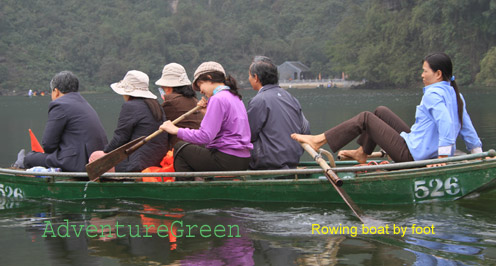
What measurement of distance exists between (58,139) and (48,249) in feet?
6.86

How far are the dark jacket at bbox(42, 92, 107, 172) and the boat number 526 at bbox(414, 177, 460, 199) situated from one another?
12.4 feet

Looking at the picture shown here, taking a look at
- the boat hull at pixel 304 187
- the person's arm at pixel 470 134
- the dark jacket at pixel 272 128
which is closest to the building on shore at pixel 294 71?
the boat hull at pixel 304 187

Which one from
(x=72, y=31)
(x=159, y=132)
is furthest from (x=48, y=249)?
(x=72, y=31)

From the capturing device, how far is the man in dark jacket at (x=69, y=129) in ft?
26.0

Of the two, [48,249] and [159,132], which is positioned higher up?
[159,132]

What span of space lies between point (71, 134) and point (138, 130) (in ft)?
2.87

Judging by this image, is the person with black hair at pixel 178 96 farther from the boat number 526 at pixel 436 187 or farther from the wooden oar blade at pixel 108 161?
the boat number 526 at pixel 436 187

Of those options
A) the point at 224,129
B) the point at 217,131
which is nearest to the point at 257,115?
the point at 224,129

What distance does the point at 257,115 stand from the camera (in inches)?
293

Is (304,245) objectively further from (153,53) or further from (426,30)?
(153,53)

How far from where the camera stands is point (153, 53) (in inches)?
3871

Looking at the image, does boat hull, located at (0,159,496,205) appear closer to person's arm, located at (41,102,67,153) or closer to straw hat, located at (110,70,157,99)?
person's arm, located at (41,102,67,153)

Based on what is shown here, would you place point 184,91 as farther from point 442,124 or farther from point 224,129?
point 442,124

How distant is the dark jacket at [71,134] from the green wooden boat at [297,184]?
197 mm
